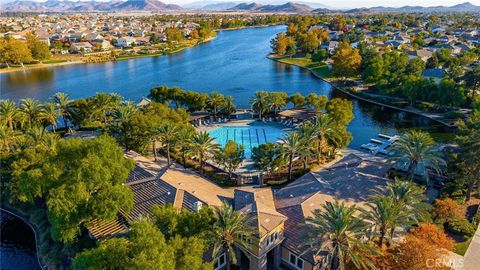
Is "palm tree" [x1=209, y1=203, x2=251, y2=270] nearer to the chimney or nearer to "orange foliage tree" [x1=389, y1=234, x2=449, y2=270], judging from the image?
the chimney

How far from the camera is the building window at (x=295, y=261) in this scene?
27.3 meters

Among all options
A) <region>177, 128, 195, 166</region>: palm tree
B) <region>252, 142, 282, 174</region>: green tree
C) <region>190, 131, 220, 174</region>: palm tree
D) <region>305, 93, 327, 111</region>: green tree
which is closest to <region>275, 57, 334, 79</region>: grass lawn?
<region>305, 93, 327, 111</region>: green tree

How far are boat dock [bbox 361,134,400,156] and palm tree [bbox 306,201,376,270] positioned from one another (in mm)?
26158

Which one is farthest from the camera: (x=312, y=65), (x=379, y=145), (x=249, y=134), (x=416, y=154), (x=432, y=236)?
(x=312, y=65)

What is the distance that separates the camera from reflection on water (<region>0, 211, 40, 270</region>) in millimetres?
31406

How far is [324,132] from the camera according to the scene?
141ft

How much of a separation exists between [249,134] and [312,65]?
6772cm

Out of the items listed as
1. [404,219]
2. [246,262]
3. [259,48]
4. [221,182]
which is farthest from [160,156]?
[259,48]

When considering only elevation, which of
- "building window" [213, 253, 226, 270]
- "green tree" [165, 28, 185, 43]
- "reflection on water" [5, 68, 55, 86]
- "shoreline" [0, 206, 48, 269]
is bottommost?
"shoreline" [0, 206, 48, 269]

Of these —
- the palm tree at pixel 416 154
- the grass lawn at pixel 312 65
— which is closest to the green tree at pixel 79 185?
the palm tree at pixel 416 154

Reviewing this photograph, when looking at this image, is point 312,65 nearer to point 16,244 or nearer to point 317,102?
point 317,102

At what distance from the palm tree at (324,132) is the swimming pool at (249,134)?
9827 mm

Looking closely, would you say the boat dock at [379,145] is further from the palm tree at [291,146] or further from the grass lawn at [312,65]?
the grass lawn at [312,65]

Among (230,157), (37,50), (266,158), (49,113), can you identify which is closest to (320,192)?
(266,158)
